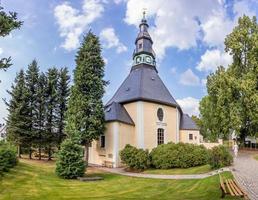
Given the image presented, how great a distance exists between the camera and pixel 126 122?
86.5 ft

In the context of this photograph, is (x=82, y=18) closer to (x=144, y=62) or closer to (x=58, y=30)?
(x=58, y=30)

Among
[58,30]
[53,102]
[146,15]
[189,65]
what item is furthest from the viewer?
[146,15]

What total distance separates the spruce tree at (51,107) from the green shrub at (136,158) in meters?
8.04

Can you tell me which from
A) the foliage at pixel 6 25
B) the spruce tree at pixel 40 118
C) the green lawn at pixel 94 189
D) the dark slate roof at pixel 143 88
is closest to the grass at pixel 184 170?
the green lawn at pixel 94 189

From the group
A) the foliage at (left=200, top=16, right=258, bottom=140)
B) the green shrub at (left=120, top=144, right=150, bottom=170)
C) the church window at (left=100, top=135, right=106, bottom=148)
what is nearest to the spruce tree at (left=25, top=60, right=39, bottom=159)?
the church window at (left=100, top=135, right=106, bottom=148)

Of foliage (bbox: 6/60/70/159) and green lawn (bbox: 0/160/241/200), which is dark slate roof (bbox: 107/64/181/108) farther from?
green lawn (bbox: 0/160/241/200)

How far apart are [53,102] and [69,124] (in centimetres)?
603

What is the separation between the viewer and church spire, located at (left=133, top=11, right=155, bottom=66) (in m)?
33.4

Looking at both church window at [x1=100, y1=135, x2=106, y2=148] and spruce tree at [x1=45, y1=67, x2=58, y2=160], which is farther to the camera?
spruce tree at [x1=45, y1=67, x2=58, y2=160]

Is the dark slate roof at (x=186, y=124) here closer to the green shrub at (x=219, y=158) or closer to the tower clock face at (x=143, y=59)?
the tower clock face at (x=143, y=59)

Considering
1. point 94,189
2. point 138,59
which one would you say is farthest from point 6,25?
point 138,59

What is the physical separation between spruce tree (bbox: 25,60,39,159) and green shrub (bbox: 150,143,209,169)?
1141cm

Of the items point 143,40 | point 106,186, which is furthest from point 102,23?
point 143,40

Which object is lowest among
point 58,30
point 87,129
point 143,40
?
point 87,129
